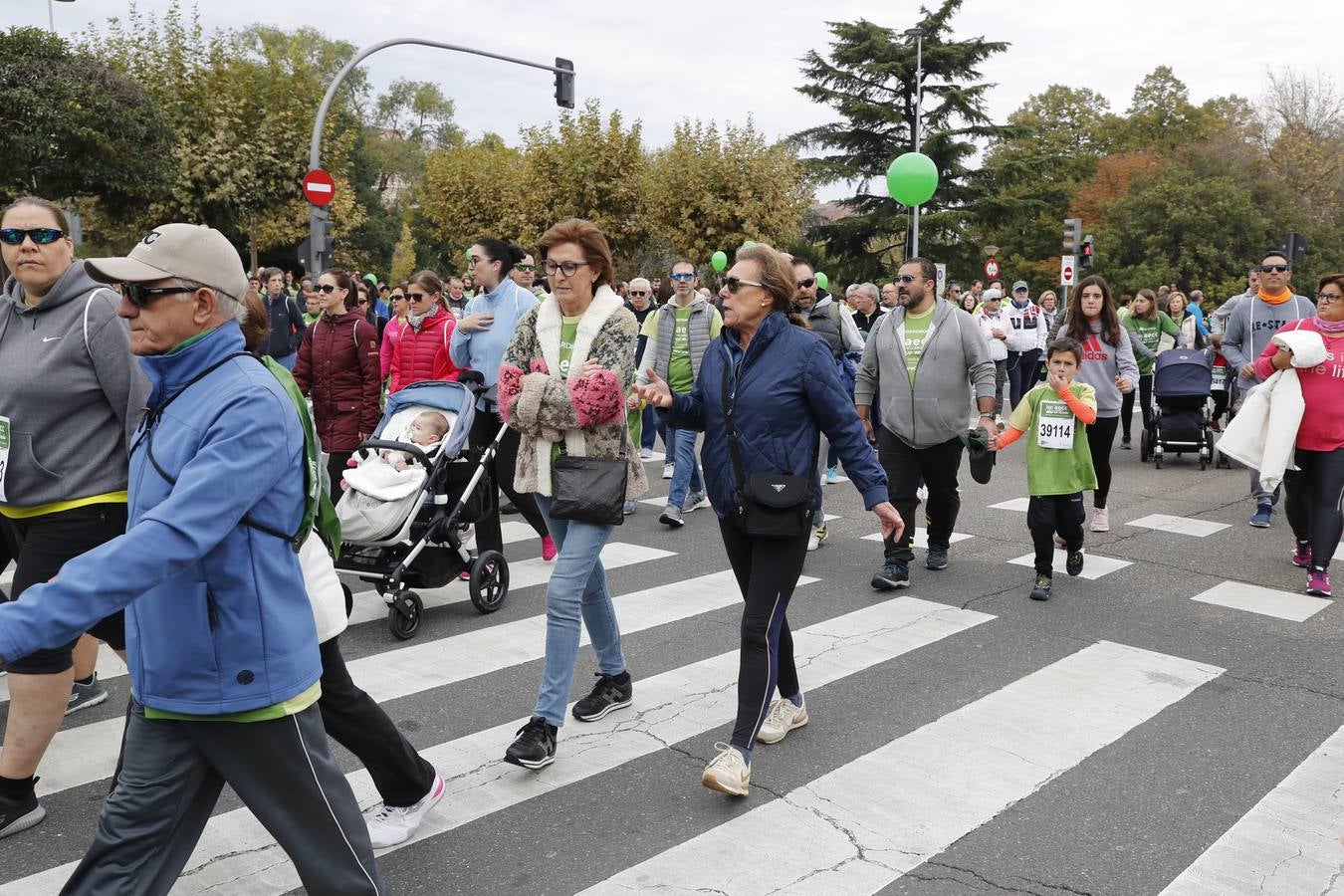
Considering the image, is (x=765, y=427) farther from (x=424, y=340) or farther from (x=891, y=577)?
(x=424, y=340)

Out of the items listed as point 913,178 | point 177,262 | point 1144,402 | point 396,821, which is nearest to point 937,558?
point 396,821

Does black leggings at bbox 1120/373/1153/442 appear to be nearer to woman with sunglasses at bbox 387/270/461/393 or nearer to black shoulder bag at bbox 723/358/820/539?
woman with sunglasses at bbox 387/270/461/393

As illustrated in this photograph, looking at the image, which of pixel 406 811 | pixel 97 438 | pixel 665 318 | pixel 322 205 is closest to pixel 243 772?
pixel 406 811

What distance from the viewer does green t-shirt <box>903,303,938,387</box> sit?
7172 mm

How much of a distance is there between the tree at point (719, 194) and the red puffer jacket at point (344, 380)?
87.7 ft

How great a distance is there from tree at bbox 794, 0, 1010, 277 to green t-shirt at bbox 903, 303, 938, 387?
3887 cm

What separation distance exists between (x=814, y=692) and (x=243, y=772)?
3156mm

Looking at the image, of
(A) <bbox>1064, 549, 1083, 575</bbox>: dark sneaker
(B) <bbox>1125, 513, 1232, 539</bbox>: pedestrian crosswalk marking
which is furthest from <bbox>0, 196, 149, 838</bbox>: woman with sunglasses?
(B) <bbox>1125, 513, 1232, 539</bbox>: pedestrian crosswalk marking

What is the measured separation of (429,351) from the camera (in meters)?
7.68

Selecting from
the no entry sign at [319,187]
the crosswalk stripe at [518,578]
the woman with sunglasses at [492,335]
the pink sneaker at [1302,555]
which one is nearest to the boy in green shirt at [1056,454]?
the pink sneaker at [1302,555]

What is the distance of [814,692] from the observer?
5148 mm

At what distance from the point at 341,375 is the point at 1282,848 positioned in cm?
609

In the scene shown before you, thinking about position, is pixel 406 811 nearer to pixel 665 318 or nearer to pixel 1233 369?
pixel 665 318

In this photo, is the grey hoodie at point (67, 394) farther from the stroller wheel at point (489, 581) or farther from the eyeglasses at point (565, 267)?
the stroller wheel at point (489, 581)
